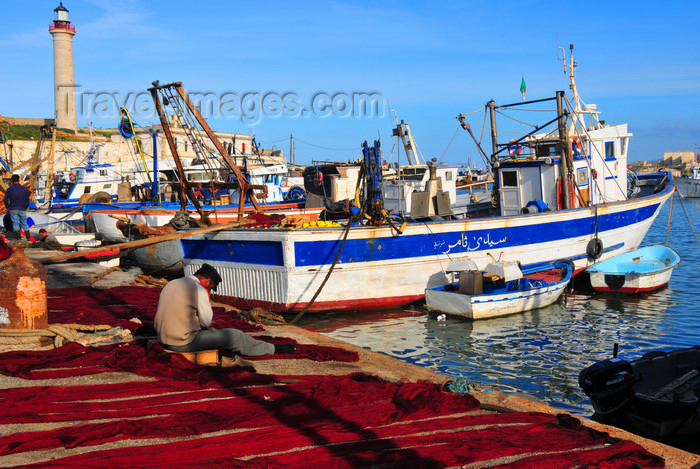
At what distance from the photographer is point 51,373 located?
6125mm

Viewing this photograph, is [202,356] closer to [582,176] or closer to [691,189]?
[582,176]

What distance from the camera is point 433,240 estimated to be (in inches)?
543

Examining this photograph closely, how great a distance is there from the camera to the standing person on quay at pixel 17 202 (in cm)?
1678

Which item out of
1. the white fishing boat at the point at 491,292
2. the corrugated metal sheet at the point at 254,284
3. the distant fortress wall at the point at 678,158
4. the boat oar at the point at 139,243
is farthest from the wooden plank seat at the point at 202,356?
the distant fortress wall at the point at 678,158

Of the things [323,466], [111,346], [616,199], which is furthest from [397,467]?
[616,199]

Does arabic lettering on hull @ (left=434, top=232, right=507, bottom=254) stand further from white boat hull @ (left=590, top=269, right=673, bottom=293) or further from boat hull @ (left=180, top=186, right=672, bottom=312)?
white boat hull @ (left=590, top=269, right=673, bottom=293)

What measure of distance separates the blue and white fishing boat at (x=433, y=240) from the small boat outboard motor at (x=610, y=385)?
5.58 metres

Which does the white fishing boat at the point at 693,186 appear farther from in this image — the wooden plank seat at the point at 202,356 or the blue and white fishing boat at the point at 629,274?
the wooden plank seat at the point at 202,356

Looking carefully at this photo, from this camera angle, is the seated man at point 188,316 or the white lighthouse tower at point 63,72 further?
the white lighthouse tower at point 63,72

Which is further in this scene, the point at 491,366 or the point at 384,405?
the point at 491,366

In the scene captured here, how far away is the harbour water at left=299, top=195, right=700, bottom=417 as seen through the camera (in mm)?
9141

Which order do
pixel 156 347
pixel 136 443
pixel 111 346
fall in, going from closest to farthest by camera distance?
pixel 136 443
pixel 156 347
pixel 111 346

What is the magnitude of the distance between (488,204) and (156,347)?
15.6 m

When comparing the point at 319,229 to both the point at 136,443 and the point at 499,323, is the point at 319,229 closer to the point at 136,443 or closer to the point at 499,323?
the point at 499,323
